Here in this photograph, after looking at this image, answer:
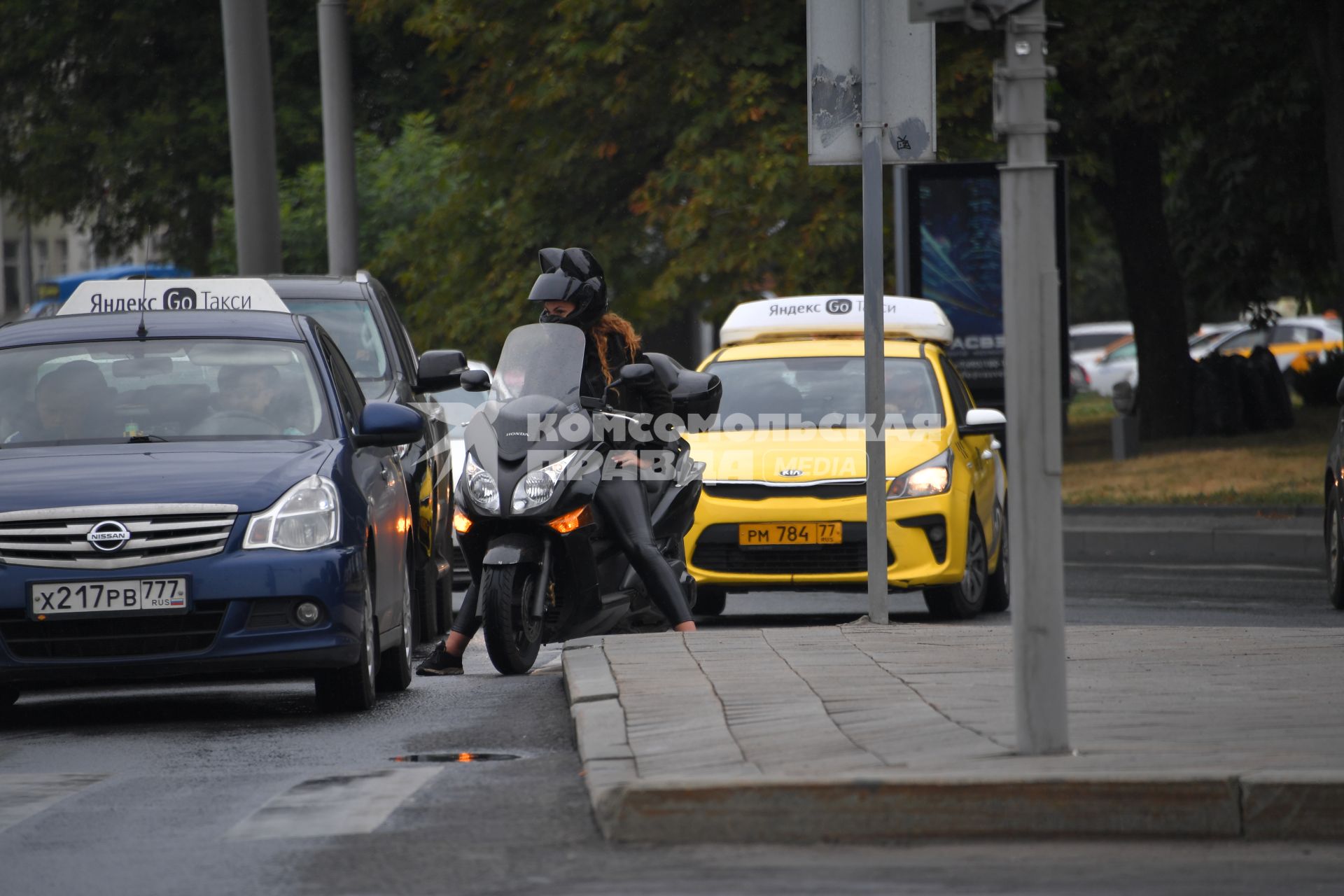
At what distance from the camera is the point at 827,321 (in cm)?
1453

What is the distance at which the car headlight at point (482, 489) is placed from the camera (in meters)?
9.59

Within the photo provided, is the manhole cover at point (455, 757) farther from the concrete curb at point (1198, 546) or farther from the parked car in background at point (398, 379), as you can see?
the concrete curb at point (1198, 546)

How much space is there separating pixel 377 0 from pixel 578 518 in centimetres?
1852

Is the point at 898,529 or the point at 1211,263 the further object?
the point at 1211,263

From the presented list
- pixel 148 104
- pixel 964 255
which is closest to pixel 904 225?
pixel 964 255

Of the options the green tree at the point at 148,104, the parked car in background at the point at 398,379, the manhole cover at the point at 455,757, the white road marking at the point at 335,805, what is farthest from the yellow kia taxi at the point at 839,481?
the green tree at the point at 148,104

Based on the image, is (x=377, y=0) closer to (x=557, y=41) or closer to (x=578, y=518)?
(x=557, y=41)

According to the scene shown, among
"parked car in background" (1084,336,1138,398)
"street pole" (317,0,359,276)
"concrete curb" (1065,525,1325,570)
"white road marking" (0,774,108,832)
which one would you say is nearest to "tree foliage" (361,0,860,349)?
"street pole" (317,0,359,276)

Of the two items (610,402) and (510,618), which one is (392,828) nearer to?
(510,618)

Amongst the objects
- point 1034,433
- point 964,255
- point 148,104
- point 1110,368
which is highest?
point 148,104

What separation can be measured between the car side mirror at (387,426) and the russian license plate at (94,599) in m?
1.25

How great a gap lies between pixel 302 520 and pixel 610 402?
197cm

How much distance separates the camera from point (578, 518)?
968 centimetres

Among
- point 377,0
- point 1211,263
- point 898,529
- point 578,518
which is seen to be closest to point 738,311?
point 898,529
